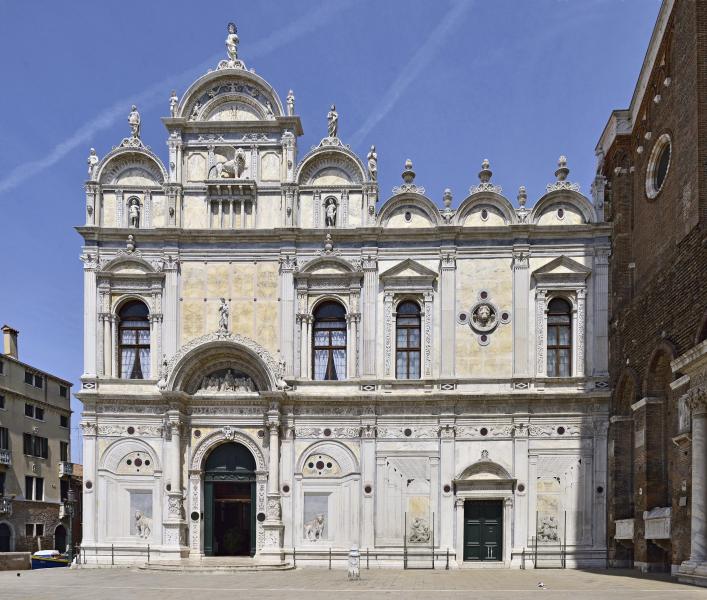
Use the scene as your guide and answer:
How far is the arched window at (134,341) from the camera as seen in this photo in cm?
3244

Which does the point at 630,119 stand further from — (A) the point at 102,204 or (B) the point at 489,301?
(A) the point at 102,204

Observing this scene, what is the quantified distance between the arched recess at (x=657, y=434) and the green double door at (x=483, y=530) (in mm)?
5674

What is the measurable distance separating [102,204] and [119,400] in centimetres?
727

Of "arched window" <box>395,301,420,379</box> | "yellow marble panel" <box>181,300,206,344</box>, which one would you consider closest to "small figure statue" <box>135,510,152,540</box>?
"yellow marble panel" <box>181,300,206,344</box>

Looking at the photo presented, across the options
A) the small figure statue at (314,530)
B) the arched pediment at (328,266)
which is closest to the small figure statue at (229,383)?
the arched pediment at (328,266)

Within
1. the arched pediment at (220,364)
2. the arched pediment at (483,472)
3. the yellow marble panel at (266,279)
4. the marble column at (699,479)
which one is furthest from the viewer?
the yellow marble panel at (266,279)

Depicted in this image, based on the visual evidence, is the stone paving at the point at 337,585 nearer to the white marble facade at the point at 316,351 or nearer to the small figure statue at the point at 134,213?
the white marble facade at the point at 316,351

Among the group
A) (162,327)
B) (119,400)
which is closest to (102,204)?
(162,327)

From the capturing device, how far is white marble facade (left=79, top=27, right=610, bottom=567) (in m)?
30.8

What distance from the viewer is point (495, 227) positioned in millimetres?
31844

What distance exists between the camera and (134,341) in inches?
1287

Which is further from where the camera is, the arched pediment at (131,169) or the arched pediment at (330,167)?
the arched pediment at (131,169)

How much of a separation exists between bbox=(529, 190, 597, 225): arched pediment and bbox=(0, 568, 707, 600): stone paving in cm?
1204

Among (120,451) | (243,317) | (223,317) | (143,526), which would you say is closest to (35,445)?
(120,451)
